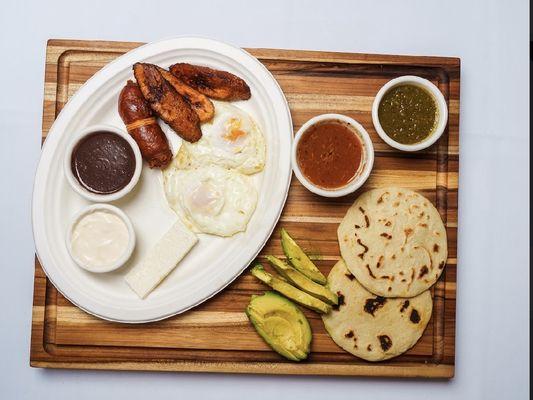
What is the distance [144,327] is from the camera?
316 centimetres

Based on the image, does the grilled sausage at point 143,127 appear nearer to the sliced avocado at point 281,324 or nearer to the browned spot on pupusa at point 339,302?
the sliced avocado at point 281,324

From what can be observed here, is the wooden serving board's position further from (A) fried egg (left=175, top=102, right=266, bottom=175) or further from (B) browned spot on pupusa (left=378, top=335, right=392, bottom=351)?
(A) fried egg (left=175, top=102, right=266, bottom=175)

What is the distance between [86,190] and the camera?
118 inches

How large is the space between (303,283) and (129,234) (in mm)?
1034

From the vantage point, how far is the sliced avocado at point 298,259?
3.10 meters

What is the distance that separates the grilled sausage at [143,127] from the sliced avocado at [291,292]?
2.83 ft

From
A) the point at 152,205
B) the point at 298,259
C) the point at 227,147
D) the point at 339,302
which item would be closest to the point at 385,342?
the point at 339,302

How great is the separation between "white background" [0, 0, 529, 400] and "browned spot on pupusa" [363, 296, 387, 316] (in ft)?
1.58

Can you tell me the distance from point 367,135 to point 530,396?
81.4 inches

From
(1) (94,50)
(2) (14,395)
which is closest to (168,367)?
(2) (14,395)

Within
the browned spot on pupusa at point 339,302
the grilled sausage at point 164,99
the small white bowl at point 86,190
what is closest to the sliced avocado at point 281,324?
the browned spot on pupusa at point 339,302

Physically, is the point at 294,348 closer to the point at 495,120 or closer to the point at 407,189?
the point at 407,189

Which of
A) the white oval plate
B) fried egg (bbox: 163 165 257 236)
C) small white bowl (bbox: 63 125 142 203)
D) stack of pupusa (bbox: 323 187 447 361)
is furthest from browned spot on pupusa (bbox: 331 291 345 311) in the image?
small white bowl (bbox: 63 125 142 203)

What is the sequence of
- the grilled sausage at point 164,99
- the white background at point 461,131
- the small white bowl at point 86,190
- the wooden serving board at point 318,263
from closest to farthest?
the small white bowl at point 86,190 → the grilled sausage at point 164,99 → the wooden serving board at point 318,263 → the white background at point 461,131
